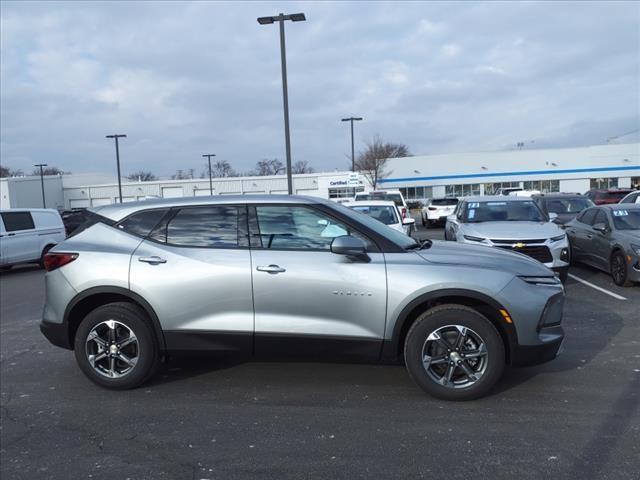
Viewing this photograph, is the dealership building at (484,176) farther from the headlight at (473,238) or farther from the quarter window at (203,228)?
the quarter window at (203,228)

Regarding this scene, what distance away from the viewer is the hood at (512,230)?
8680 mm

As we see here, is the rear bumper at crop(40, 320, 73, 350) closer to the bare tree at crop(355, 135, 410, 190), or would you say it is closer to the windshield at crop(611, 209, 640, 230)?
the windshield at crop(611, 209, 640, 230)

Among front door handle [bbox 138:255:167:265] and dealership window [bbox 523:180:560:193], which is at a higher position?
dealership window [bbox 523:180:560:193]

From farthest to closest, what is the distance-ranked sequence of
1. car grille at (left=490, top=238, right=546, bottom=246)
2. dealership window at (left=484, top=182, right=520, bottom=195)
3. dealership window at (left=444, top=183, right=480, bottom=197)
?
dealership window at (left=444, top=183, right=480, bottom=197) < dealership window at (left=484, top=182, right=520, bottom=195) < car grille at (left=490, top=238, right=546, bottom=246)

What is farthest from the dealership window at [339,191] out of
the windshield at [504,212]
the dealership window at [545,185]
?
the windshield at [504,212]

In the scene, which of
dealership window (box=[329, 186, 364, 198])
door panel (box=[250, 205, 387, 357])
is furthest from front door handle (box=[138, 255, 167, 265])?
dealership window (box=[329, 186, 364, 198])

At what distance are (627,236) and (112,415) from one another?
329 inches

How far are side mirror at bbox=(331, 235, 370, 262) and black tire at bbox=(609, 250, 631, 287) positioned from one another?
255 inches

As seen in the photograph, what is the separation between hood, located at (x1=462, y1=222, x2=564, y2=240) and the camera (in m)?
8.68

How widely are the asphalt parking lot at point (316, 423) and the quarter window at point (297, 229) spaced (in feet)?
4.28

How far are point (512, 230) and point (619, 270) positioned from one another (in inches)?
76.7

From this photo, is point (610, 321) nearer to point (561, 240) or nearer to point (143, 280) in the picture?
point (561, 240)

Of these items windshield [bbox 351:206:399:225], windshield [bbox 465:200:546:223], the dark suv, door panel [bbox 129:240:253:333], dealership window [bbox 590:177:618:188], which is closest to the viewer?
door panel [bbox 129:240:253:333]

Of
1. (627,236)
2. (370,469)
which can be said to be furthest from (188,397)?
(627,236)
